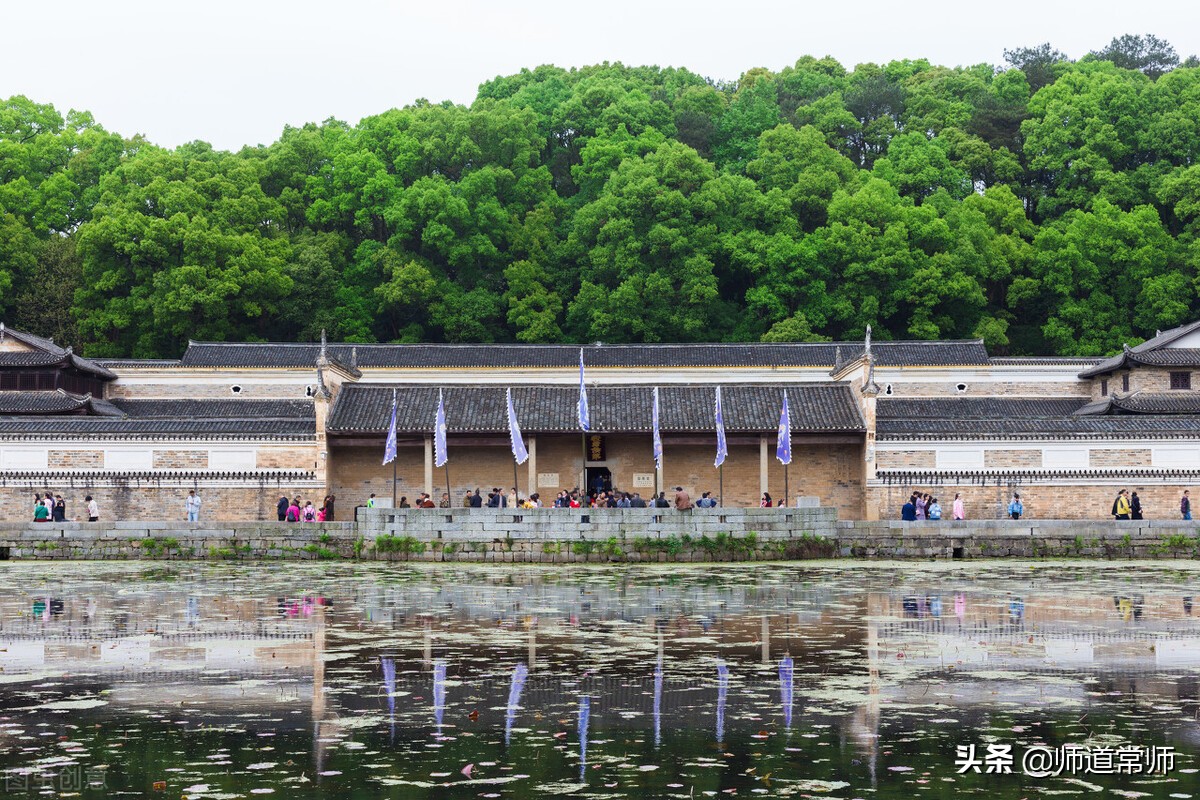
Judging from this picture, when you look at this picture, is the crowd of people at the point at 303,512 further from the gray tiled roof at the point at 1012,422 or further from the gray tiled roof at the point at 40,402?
the gray tiled roof at the point at 1012,422

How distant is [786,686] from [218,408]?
119ft

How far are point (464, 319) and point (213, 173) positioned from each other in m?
12.0

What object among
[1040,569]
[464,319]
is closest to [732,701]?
[1040,569]

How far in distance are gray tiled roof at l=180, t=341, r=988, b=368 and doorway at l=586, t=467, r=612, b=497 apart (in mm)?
8060

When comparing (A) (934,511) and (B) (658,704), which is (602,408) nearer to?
(A) (934,511)

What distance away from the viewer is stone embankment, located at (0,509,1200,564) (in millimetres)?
32750

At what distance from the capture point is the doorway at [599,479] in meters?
43.6

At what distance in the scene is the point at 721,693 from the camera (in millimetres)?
14023

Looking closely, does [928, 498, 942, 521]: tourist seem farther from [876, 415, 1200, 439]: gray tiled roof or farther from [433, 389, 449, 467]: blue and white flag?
[433, 389, 449, 467]: blue and white flag

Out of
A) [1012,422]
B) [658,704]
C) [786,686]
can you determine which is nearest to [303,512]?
[1012,422]

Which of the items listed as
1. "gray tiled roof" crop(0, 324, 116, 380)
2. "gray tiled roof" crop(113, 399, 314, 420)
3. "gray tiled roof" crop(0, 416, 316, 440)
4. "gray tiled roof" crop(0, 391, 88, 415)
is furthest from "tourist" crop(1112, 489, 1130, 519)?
"gray tiled roof" crop(0, 324, 116, 380)

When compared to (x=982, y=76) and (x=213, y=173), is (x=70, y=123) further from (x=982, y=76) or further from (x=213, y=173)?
(x=982, y=76)

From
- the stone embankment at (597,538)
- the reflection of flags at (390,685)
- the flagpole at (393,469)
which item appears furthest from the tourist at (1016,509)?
the reflection of flags at (390,685)

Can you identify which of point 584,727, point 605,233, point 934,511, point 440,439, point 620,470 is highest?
point 605,233
